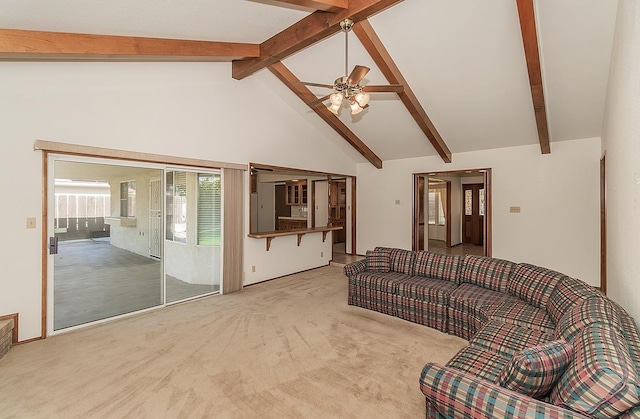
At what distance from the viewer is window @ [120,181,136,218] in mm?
3846

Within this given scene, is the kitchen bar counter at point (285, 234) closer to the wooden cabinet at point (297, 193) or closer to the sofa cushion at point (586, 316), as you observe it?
the wooden cabinet at point (297, 193)

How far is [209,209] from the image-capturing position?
473 cm

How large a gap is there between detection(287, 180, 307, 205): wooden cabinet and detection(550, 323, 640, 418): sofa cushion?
720cm

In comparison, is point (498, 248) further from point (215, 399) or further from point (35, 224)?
point (35, 224)

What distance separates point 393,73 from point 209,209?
3324mm

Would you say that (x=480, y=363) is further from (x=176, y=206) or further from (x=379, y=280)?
(x=176, y=206)

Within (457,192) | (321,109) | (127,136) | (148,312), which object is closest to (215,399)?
(148,312)

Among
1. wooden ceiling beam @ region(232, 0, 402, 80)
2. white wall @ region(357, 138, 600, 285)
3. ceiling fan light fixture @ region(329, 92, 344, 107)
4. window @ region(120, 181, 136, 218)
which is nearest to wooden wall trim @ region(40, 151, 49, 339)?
window @ region(120, 181, 136, 218)

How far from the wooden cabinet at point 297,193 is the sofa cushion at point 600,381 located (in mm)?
Result: 7196

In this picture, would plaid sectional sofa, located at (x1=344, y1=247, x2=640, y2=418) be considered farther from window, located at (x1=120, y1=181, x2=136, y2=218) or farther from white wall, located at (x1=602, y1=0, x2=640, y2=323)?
window, located at (x1=120, y1=181, x2=136, y2=218)

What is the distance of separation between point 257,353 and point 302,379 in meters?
0.62

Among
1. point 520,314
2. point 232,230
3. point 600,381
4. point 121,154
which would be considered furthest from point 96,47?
point 520,314

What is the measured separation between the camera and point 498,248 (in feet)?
18.8

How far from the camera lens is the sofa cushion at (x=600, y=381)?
1.19 metres
